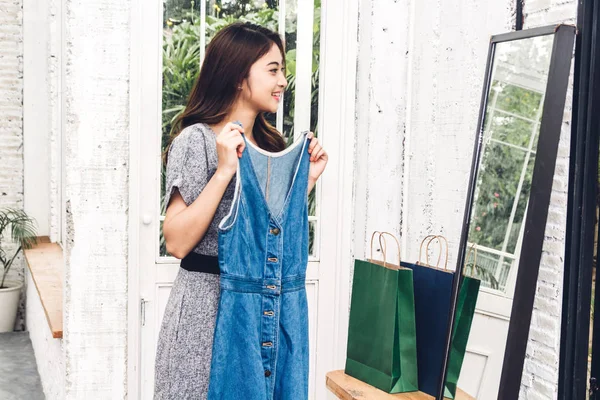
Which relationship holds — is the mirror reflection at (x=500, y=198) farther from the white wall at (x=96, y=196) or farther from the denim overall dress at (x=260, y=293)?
the white wall at (x=96, y=196)

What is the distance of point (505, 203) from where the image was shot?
185cm

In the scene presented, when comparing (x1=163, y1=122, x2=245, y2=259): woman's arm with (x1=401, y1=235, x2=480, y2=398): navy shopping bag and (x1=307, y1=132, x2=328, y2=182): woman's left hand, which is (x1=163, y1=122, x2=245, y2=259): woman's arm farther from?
(x1=401, y1=235, x2=480, y2=398): navy shopping bag

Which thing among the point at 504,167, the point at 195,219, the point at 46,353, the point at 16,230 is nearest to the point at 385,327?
the point at 504,167

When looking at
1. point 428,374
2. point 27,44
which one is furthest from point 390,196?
point 27,44

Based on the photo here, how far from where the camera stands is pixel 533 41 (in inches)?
71.5

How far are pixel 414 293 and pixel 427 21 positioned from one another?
1.06 meters

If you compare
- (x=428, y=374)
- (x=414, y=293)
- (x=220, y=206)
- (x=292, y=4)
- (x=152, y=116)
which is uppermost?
(x=292, y=4)

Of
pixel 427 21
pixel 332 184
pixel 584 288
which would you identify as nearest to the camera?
pixel 584 288

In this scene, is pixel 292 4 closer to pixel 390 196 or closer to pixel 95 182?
pixel 390 196

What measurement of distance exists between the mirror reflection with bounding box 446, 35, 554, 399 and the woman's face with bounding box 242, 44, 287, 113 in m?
0.60

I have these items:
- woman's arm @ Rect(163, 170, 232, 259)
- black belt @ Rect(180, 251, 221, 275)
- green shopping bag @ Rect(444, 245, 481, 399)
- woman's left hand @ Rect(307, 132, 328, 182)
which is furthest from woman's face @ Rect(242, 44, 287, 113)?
green shopping bag @ Rect(444, 245, 481, 399)

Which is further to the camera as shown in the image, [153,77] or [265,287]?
[153,77]

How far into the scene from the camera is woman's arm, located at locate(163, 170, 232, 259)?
5.73ft

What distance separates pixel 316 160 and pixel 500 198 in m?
0.52
